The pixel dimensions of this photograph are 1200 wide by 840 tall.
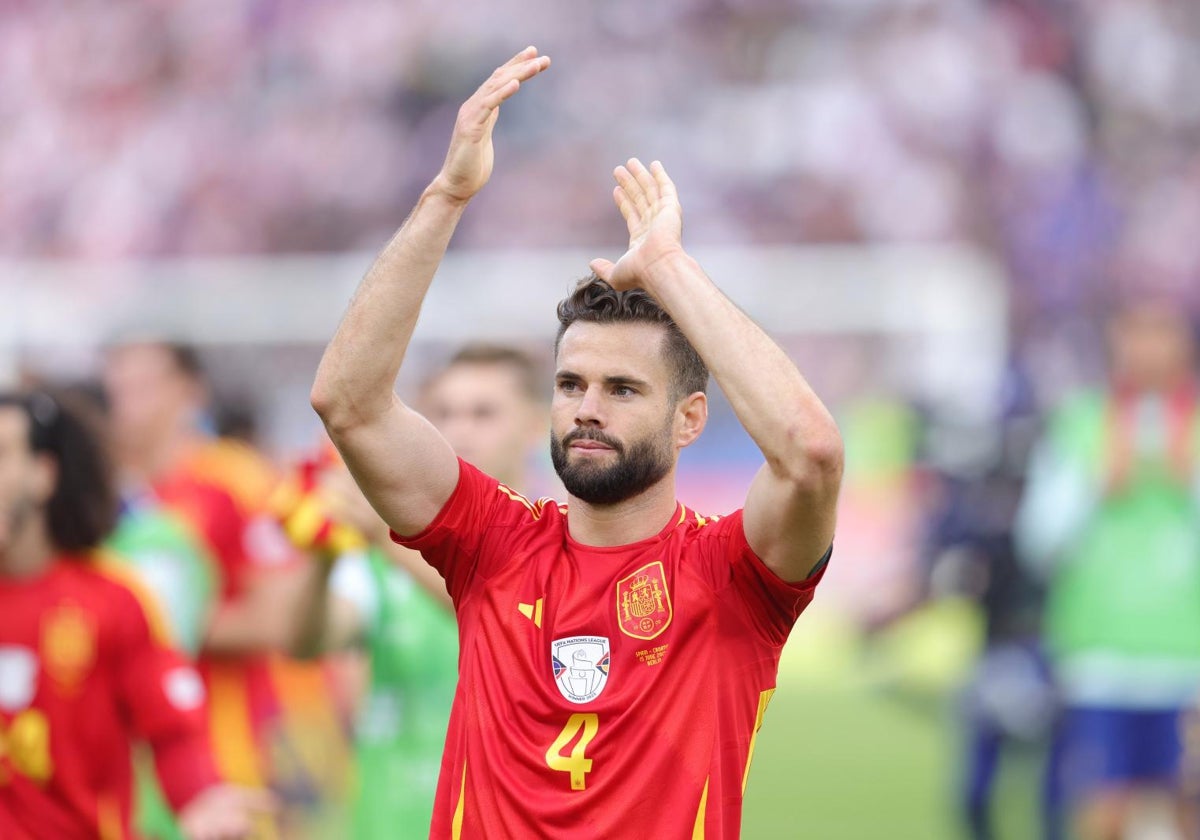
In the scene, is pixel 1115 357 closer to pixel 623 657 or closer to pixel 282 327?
pixel 623 657

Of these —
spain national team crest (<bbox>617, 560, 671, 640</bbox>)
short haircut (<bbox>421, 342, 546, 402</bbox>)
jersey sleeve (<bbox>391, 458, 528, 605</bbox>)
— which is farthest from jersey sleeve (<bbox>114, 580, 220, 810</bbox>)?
spain national team crest (<bbox>617, 560, 671, 640</bbox>)

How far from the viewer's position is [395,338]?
12.0 feet

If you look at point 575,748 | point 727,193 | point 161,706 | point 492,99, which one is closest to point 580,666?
A: point 575,748

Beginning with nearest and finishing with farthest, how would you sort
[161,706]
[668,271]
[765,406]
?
[765,406] → [668,271] → [161,706]

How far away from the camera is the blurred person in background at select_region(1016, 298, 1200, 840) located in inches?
333

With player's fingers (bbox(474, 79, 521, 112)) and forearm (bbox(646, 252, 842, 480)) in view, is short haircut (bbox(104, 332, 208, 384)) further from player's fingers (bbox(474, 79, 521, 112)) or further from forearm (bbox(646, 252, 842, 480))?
forearm (bbox(646, 252, 842, 480))

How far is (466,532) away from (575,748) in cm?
56

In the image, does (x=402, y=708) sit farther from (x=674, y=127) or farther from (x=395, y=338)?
(x=674, y=127)

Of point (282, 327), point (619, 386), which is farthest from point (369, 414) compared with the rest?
point (282, 327)

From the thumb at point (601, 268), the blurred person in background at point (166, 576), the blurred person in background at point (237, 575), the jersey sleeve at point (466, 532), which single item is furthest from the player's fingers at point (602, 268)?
the blurred person in background at point (166, 576)

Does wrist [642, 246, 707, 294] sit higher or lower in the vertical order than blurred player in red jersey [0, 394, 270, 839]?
higher

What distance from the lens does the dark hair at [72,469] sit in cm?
514

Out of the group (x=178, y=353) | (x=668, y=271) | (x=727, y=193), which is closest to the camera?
(x=668, y=271)

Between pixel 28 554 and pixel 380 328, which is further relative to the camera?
pixel 28 554
